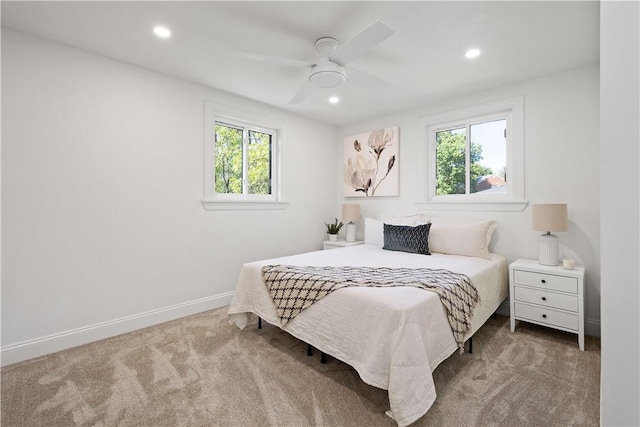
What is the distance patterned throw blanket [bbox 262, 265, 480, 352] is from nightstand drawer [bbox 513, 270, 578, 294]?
651 mm

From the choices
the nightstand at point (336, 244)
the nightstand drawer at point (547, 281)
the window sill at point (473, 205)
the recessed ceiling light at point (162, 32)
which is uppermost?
the recessed ceiling light at point (162, 32)

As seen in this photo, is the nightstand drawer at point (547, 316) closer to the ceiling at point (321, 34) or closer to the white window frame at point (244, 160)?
the ceiling at point (321, 34)

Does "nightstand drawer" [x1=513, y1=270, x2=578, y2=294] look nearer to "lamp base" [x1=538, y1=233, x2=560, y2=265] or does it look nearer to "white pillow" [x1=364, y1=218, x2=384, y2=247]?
"lamp base" [x1=538, y1=233, x2=560, y2=265]

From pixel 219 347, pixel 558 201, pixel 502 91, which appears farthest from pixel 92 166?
pixel 558 201

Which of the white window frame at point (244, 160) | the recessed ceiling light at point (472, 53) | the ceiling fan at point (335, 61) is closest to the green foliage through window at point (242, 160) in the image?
the white window frame at point (244, 160)

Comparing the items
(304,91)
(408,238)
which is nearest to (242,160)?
(304,91)

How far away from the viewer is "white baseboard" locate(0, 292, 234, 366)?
2.17 m

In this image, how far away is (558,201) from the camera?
9.21 ft

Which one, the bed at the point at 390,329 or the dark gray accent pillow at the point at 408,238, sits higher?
the dark gray accent pillow at the point at 408,238

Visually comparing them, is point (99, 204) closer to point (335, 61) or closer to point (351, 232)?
point (335, 61)

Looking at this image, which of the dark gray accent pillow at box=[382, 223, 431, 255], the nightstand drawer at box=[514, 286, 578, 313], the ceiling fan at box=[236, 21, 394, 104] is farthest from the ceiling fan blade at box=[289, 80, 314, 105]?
the nightstand drawer at box=[514, 286, 578, 313]

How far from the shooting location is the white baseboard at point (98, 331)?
2.17 metres

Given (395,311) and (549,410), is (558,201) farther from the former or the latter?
(395,311)

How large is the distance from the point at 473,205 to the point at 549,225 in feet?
2.73
